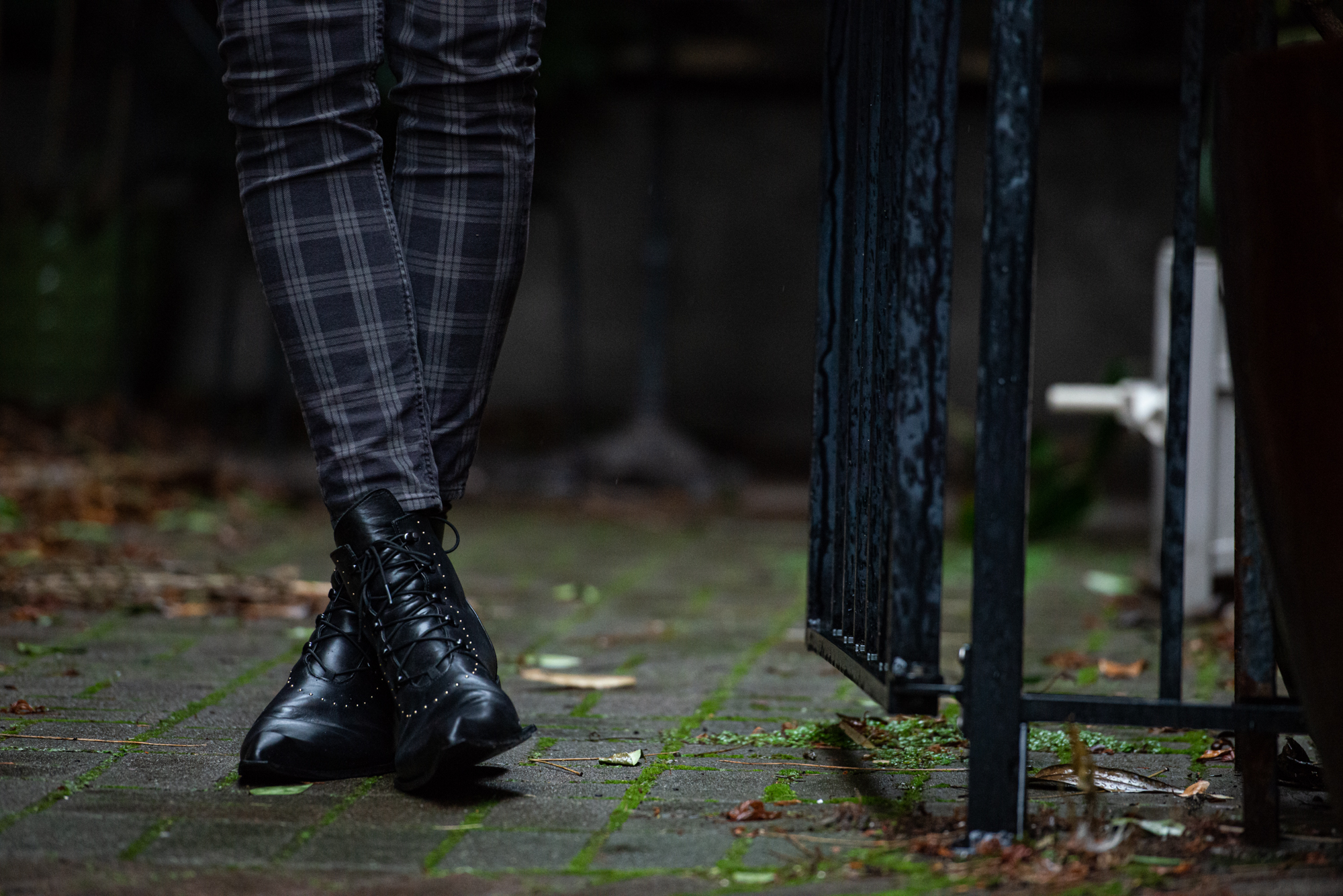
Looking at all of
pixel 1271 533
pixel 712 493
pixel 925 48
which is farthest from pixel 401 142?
pixel 712 493

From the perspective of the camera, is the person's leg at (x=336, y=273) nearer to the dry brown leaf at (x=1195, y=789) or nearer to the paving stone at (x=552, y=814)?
the paving stone at (x=552, y=814)

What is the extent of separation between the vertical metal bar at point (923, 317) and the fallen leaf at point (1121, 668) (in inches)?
39.6

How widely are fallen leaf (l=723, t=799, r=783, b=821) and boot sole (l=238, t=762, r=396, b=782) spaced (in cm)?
36

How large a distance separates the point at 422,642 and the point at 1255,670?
2.54 feet

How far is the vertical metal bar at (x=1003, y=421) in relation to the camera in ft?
3.84

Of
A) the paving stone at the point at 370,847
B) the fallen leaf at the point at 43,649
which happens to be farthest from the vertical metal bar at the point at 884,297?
the fallen leaf at the point at 43,649

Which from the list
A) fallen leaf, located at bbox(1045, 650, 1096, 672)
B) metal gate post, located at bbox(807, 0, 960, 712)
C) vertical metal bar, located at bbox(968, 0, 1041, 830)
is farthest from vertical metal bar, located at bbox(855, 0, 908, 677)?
fallen leaf, located at bbox(1045, 650, 1096, 672)

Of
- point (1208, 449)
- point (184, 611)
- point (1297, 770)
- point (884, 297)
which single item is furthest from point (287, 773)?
point (1208, 449)

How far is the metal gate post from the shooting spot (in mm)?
1207

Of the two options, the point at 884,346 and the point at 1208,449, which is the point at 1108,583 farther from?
the point at 884,346

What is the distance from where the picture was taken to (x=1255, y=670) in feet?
4.02

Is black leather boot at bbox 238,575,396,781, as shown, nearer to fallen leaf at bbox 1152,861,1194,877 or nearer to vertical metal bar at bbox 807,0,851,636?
vertical metal bar at bbox 807,0,851,636

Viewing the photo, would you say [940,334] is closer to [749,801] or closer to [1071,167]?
[749,801]

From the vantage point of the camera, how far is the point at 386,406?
4.91ft
